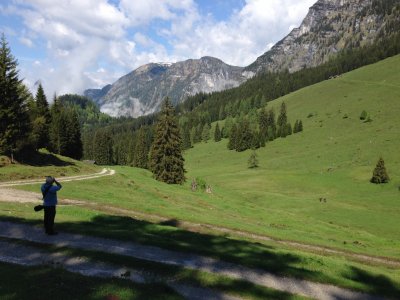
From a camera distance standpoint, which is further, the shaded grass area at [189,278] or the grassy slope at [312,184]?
the grassy slope at [312,184]

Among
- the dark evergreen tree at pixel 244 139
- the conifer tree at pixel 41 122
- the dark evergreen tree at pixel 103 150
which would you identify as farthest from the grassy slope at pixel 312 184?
the dark evergreen tree at pixel 103 150

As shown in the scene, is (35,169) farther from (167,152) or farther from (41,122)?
(41,122)

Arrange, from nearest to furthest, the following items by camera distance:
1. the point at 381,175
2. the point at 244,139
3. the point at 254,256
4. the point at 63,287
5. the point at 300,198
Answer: the point at 63,287 < the point at 254,256 < the point at 300,198 < the point at 381,175 < the point at 244,139

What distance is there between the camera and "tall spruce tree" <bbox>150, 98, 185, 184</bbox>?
6750cm

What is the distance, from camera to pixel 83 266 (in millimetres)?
14695

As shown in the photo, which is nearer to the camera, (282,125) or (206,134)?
(282,125)

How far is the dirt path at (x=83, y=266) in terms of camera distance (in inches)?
522

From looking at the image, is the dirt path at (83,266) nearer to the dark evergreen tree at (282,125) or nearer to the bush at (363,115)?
the dark evergreen tree at (282,125)

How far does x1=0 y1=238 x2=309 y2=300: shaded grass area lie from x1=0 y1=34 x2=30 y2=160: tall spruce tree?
137ft

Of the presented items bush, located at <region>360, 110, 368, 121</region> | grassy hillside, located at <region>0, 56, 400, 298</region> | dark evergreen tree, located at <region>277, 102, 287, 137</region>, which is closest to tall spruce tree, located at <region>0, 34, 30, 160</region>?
grassy hillside, located at <region>0, 56, 400, 298</region>

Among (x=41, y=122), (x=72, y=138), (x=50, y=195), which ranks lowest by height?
(x=50, y=195)

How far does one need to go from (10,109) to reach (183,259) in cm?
4442

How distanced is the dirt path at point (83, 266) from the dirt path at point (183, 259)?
1.39 meters

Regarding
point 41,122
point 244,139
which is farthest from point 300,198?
point 244,139
